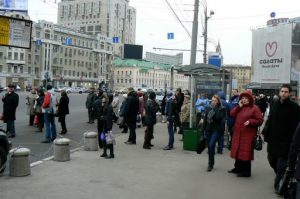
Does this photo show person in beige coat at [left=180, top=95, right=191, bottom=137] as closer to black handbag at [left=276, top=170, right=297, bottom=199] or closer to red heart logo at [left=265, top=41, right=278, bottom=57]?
black handbag at [left=276, top=170, right=297, bottom=199]

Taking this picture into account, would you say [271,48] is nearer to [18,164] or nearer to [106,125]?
[106,125]

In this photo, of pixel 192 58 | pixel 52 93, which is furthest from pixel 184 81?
pixel 52 93

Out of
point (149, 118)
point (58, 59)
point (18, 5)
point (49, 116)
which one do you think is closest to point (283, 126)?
point (149, 118)

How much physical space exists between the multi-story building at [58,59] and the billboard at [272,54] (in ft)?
180

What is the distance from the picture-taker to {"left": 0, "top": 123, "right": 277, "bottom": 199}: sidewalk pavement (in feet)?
22.4

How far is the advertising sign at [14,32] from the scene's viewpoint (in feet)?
26.8

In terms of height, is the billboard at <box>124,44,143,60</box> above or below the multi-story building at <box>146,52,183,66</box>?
above

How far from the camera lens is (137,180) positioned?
25.8 feet

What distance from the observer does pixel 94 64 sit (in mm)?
128750

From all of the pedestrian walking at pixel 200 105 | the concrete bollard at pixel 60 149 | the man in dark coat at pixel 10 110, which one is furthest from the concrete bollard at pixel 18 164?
the pedestrian walking at pixel 200 105

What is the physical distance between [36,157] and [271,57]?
34.2 m

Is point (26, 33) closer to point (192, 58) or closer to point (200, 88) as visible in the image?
point (200, 88)

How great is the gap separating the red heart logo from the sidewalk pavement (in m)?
31.3

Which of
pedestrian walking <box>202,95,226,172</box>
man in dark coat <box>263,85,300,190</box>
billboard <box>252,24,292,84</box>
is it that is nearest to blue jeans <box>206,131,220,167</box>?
pedestrian walking <box>202,95,226,172</box>
